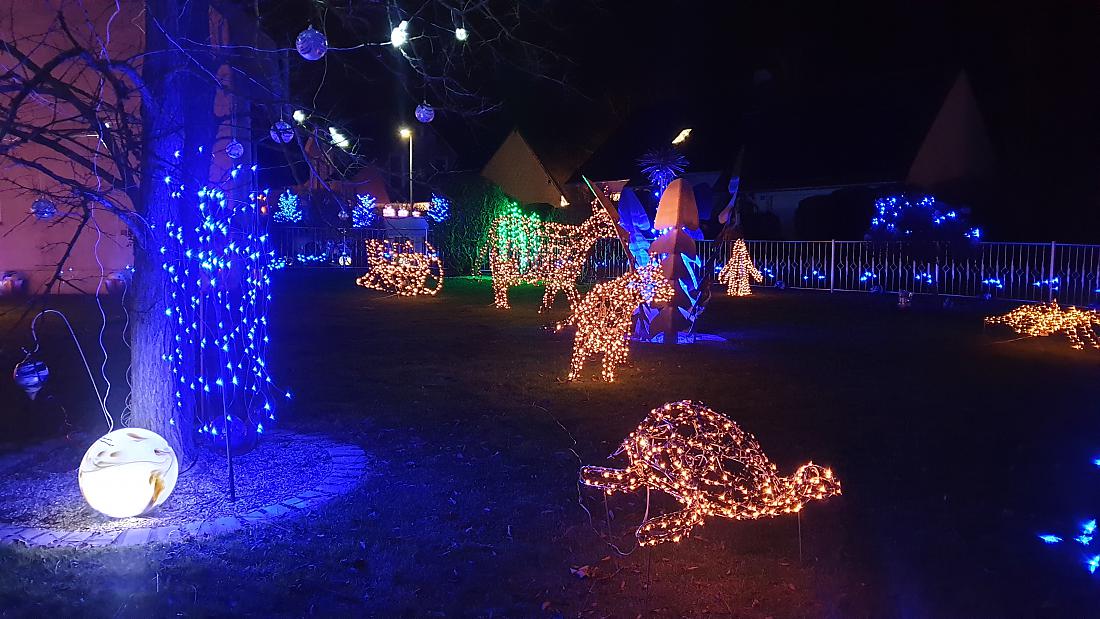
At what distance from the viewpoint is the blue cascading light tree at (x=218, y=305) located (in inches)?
220

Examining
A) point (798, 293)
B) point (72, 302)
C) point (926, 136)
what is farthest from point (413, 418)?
point (926, 136)

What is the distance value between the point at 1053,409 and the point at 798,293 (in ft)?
44.5

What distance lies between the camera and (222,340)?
20.0ft

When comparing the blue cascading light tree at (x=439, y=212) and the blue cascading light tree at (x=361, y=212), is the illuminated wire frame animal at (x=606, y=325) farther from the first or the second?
the blue cascading light tree at (x=439, y=212)

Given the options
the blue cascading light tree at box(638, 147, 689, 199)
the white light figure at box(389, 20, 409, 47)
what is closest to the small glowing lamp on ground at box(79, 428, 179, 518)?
the white light figure at box(389, 20, 409, 47)

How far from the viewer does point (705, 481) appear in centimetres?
534

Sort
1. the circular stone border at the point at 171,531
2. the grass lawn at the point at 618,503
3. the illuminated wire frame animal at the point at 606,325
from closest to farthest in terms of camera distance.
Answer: the grass lawn at the point at 618,503 < the circular stone border at the point at 171,531 < the illuminated wire frame animal at the point at 606,325

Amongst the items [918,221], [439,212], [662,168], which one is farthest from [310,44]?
[439,212]

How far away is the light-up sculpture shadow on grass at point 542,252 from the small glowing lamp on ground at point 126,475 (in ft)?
31.0

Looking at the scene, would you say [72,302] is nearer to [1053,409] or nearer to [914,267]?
[1053,409]

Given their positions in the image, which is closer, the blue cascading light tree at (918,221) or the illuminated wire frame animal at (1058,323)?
the illuminated wire frame animal at (1058,323)

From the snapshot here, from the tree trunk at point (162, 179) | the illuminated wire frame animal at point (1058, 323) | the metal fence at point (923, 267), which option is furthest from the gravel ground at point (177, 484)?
the illuminated wire frame animal at point (1058, 323)

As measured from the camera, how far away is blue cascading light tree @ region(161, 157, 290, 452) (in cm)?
560

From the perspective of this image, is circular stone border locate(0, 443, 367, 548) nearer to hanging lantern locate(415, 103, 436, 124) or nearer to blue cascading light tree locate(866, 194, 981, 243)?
hanging lantern locate(415, 103, 436, 124)
